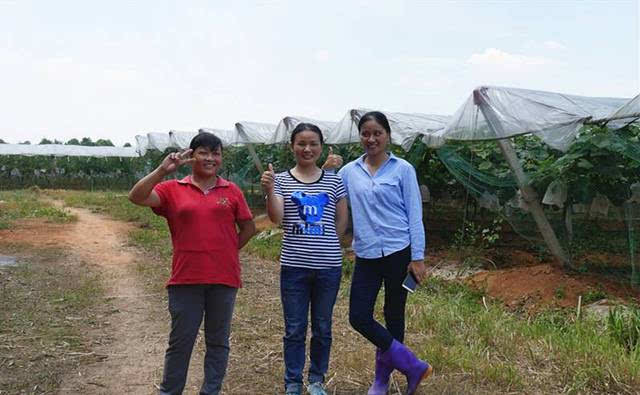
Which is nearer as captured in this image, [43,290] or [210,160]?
[210,160]

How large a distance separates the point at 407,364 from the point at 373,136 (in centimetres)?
112

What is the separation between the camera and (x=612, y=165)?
570 centimetres

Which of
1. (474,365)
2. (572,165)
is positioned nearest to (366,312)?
(474,365)

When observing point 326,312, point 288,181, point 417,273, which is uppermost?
point 288,181

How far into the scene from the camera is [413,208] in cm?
293

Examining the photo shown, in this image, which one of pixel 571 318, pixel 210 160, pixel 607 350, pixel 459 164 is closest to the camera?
pixel 210 160

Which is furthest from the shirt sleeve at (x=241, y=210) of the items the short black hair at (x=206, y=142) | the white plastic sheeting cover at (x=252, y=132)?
the white plastic sheeting cover at (x=252, y=132)

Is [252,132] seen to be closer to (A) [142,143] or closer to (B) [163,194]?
(B) [163,194]

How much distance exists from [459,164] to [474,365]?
4259 millimetres

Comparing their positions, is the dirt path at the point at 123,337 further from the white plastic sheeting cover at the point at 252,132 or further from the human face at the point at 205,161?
the white plastic sheeting cover at the point at 252,132

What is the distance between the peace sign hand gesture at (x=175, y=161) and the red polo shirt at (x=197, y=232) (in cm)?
11

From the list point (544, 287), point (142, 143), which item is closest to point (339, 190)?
point (544, 287)

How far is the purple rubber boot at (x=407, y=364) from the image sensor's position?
2.94 metres

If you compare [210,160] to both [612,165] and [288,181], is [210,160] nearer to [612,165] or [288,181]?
[288,181]
